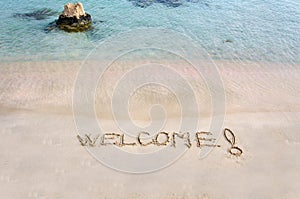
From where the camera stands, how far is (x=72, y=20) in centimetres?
1559

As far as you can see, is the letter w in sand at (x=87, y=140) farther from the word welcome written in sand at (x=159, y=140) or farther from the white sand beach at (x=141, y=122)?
the white sand beach at (x=141, y=122)

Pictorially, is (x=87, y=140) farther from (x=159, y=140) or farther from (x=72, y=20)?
(x=72, y=20)

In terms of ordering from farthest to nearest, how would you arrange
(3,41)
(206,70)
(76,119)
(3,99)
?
(3,41), (206,70), (3,99), (76,119)

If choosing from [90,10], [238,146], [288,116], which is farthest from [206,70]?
[90,10]

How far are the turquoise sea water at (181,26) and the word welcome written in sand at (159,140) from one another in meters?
5.33

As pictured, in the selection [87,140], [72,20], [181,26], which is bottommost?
[181,26]

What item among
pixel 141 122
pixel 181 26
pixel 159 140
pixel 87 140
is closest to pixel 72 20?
pixel 181 26

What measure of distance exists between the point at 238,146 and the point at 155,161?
235cm

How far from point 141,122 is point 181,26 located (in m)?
8.13

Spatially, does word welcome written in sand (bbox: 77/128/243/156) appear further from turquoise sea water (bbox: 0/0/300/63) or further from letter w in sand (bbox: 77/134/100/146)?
turquoise sea water (bbox: 0/0/300/63)

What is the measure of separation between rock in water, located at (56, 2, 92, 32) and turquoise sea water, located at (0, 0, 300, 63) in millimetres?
592

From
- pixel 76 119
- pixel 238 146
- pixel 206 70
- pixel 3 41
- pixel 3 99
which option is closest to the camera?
pixel 238 146

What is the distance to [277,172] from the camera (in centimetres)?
782

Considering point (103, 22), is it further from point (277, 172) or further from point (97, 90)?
point (277, 172)
